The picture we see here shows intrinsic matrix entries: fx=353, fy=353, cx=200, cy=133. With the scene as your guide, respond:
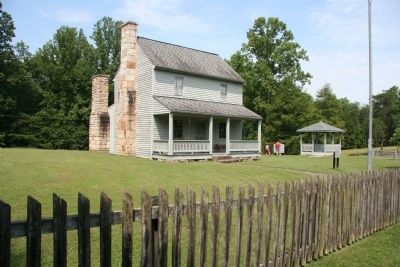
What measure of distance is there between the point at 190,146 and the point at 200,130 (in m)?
5.61

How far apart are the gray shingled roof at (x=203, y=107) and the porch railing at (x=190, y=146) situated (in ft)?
7.42

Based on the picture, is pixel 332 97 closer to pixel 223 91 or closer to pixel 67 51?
pixel 223 91

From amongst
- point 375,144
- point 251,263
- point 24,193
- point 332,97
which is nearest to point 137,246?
point 251,263

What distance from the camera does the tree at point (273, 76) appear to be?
50594 mm

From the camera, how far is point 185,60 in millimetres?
32188

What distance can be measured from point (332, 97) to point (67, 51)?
1967 inches

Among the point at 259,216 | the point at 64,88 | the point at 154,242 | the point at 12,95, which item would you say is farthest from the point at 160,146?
the point at 64,88

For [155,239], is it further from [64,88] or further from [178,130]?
[64,88]

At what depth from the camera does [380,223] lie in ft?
30.0

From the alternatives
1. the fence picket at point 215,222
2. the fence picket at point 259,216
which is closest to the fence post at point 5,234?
the fence picket at point 215,222

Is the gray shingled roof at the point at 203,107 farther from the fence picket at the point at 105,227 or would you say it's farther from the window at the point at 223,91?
the fence picket at the point at 105,227

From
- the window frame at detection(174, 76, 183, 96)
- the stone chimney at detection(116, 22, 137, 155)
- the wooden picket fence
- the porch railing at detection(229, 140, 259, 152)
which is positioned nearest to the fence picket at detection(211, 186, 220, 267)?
the wooden picket fence

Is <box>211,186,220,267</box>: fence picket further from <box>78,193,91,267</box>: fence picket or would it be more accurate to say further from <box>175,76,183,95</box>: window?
<box>175,76,183,95</box>: window

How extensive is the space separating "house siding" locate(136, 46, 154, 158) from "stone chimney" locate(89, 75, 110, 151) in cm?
625
